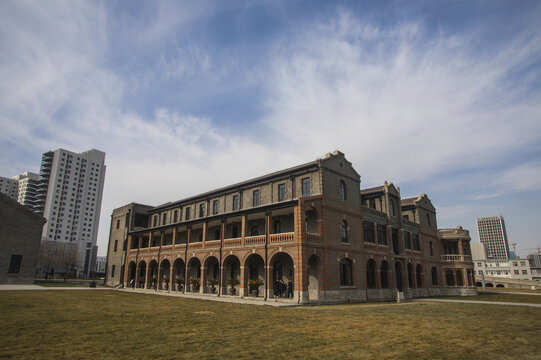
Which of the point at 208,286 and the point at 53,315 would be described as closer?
the point at 53,315

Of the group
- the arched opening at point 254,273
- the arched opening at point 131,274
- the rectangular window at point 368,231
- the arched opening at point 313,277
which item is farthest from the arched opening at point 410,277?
the arched opening at point 131,274

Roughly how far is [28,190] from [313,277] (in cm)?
13660

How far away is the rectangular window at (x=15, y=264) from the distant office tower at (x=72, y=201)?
235 feet

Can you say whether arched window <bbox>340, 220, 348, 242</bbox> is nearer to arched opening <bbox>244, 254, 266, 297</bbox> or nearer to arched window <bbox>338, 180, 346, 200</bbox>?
arched window <bbox>338, 180, 346, 200</bbox>

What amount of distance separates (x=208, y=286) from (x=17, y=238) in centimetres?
2691

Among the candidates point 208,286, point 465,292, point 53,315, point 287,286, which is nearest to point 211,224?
point 208,286

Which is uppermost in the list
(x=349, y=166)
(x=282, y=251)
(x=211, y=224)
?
(x=349, y=166)

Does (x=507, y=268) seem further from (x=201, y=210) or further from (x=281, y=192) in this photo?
(x=201, y=210)

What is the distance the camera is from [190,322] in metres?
12.9

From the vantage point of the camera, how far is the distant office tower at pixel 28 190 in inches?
4786

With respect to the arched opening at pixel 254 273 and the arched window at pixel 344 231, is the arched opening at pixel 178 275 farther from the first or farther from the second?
the arched window at pixel 344 231

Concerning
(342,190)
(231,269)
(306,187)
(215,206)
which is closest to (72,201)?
(215,206)

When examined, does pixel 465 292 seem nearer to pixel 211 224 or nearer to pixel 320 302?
pixel 320 302

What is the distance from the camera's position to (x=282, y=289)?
29.3 m
